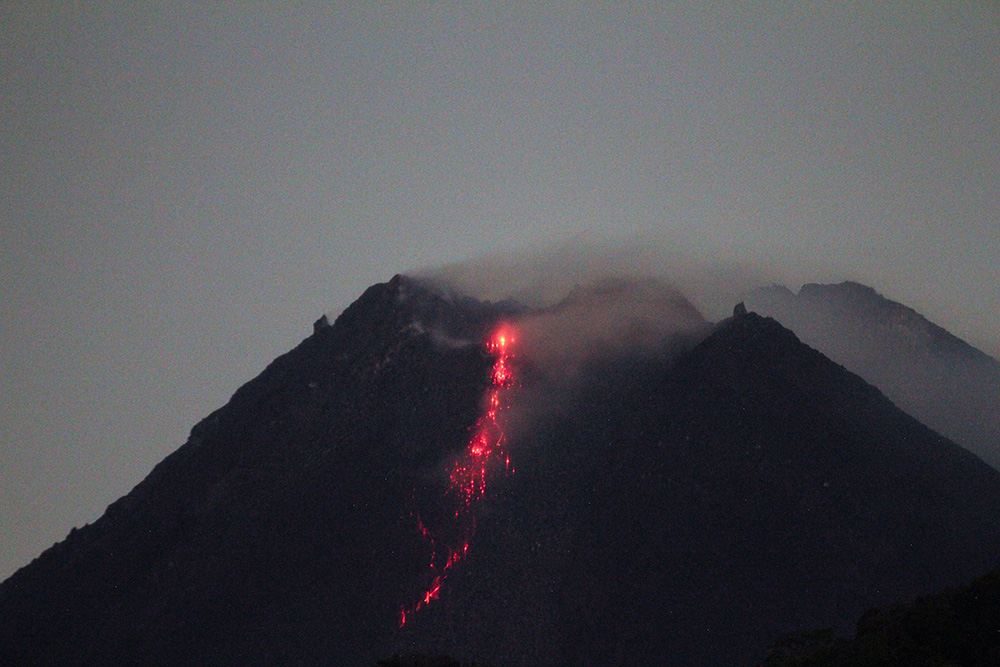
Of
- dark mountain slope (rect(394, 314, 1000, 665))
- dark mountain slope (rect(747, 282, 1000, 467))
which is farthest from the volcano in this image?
dark mountain slope (rect(747, 282, 1000, 467))

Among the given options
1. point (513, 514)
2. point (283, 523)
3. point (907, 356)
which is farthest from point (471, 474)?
point (907, 356)

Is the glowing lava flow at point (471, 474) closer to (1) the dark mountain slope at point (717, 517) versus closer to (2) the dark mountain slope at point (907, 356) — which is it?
(1) the dark mountain slope at point (717, 517)

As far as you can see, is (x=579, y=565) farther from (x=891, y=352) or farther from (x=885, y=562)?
(x=891, y=352)

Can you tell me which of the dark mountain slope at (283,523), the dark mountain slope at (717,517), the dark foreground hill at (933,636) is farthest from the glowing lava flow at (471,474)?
the dark foreground hill at (933,636)

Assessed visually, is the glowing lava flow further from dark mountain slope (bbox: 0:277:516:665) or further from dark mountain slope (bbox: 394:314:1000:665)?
dark mountain slope (bbox: 394:314:1000:665)

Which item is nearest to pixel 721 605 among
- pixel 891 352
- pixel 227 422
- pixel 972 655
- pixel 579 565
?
pixel 579 565
